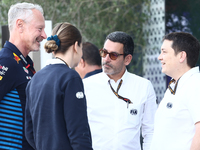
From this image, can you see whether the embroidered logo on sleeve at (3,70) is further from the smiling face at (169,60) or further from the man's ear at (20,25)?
the smiling face at (169,60)

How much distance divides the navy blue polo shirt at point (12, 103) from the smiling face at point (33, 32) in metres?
0.21

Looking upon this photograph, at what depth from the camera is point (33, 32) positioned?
2213 mm

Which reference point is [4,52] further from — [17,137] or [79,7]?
[79,7]

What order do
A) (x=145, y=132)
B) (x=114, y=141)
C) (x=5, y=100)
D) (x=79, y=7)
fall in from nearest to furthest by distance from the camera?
(x=5, y=100) < (x=114, y=141) < (x=145, y=132) < (x=79, y=7)

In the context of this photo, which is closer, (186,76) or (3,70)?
(3,70)

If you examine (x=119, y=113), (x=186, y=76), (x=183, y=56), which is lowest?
(x=119, y=113)

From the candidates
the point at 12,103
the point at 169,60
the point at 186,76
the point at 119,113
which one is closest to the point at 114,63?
the point at 119,113

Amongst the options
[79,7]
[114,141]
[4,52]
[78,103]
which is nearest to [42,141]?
[78,103]

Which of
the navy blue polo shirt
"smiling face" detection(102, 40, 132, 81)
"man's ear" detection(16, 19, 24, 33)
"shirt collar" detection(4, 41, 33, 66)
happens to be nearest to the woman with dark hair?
the navy blue polo shirt

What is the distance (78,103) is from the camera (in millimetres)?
1731

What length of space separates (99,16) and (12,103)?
4.95 meters

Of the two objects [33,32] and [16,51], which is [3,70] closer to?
[16,51]

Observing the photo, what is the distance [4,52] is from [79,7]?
450 centimetres

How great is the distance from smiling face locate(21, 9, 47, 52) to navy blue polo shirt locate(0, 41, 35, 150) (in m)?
0.21
